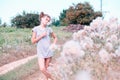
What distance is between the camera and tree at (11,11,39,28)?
4078 centimetres

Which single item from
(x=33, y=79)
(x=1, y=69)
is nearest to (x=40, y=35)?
(x=33, y=79)

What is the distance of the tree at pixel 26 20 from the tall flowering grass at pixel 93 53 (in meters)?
34.5

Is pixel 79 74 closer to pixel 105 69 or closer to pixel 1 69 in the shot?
pixel 105 69

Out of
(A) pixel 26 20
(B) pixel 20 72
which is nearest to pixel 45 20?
(B) pixel 20 72

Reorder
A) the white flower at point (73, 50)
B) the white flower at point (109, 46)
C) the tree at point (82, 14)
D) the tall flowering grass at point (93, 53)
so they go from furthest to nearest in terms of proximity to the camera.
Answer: the tree at point (82, 14) → the white flower at point (109, 46) → the tall flowering grass at point (93, 53) → the white flower at point (73, 50)

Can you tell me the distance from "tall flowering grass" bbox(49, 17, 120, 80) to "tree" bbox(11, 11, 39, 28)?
34.5m

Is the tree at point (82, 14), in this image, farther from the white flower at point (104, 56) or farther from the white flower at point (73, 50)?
the white flower at point (73, 50)

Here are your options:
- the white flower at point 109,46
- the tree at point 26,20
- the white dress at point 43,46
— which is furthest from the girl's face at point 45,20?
the tree at point 26,20

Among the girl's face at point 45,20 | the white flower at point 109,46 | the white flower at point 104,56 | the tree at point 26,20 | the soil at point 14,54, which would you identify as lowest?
the tree at point 26,20

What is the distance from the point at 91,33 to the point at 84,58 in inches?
18.0

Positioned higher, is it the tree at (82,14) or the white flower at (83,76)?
the white flower at (83,76)

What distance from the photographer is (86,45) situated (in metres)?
6.05

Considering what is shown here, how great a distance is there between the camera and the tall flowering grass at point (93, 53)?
19.2 feet

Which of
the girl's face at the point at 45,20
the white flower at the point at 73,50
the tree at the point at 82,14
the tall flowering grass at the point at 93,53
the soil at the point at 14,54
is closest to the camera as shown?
the white flower at the point at 73,50
